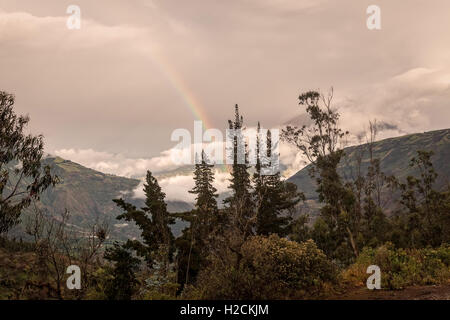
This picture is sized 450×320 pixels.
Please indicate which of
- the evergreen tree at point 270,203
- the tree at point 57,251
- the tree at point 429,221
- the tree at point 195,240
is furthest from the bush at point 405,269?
the evergreen tree at point 270,203

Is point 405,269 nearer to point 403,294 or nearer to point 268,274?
point 403,294

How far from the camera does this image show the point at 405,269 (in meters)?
12.0

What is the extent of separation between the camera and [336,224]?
91.9 feet

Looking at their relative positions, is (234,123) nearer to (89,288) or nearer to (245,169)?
(245,169)

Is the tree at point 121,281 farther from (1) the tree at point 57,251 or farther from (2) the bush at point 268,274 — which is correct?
(2) the bush at point 268,274

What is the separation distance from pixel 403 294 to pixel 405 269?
8.07 feet

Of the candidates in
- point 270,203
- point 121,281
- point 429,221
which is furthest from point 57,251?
point 429,221

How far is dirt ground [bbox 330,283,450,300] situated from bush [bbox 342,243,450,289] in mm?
497

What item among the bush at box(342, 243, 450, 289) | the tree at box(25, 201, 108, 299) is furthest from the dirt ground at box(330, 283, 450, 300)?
the tree at box(25, 201, 108, 299)

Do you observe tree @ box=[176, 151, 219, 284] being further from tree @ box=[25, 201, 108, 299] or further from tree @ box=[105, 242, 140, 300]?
tree @ box=[25, 201, 108, 299]

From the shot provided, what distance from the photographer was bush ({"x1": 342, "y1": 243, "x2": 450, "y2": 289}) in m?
11.2
